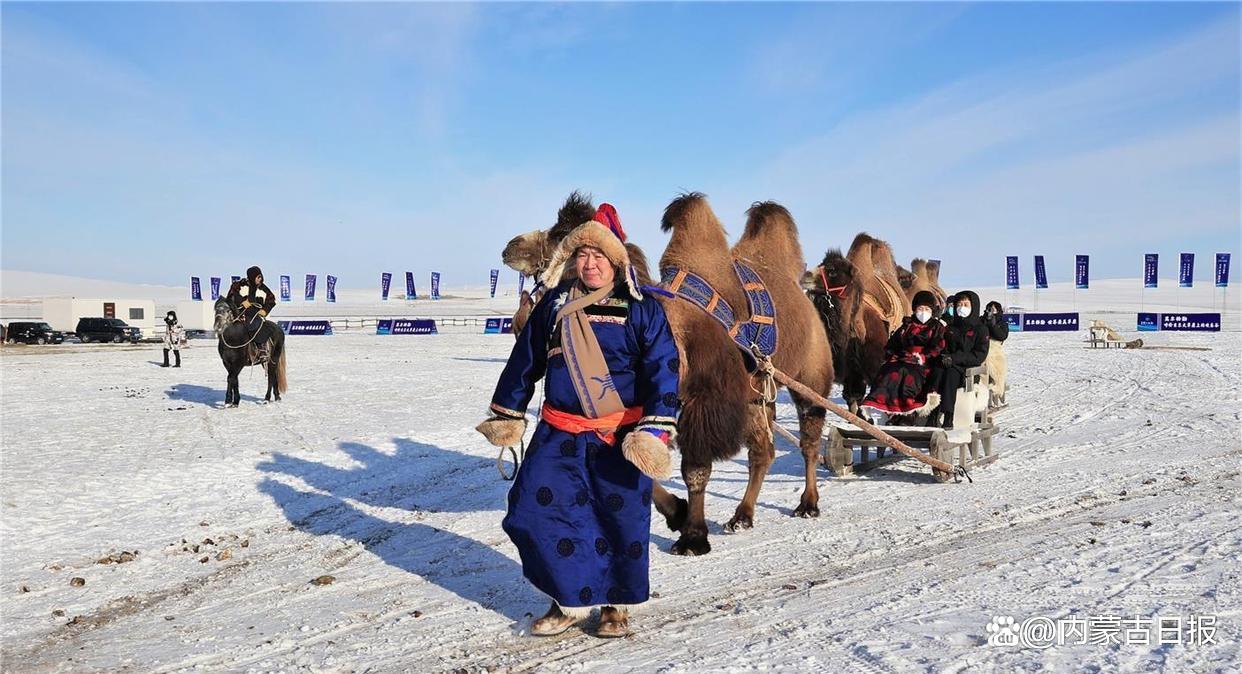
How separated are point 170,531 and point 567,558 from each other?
14.1ft

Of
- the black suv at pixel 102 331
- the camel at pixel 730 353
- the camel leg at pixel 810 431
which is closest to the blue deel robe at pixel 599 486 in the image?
the camel at pixel 730 353

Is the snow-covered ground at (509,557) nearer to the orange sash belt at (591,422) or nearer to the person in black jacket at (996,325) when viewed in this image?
the orange sash belt at (591,422)

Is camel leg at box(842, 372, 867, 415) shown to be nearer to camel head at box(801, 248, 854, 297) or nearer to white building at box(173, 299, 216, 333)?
camel head at box(801, 248, 854, 297)

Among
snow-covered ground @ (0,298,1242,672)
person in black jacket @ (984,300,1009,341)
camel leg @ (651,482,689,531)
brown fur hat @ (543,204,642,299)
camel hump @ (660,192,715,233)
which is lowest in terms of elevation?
snow-covered ground @ (0,298,1242,672)

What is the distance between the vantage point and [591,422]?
4.30m

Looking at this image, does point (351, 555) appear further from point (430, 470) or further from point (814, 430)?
point (814, 430)

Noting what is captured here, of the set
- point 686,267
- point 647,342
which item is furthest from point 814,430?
point 647,342

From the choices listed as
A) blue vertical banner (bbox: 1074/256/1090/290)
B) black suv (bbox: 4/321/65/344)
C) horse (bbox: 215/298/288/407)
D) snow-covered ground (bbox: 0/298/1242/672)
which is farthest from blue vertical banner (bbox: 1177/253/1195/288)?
black suv (bbox: 4/321/65/344)

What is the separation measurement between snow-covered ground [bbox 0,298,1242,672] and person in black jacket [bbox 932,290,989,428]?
0.72 m

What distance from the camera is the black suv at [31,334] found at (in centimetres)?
3588

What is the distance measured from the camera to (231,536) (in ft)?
22.3

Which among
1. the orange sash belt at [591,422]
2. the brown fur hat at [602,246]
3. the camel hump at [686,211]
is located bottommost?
the orange sash belt at [591,422]

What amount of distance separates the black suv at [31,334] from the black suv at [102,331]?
0.91m

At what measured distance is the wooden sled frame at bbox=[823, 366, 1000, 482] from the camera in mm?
8250
